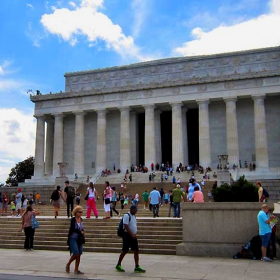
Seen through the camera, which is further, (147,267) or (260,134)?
(260,134)

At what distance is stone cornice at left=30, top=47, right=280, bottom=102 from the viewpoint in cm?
5031

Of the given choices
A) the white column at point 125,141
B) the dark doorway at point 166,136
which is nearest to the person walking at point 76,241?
the white column at point 125,141

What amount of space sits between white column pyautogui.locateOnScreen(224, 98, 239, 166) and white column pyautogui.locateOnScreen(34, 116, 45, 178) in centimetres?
2484

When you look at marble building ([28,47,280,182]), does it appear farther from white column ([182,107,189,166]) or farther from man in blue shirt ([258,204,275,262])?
man in blue shirt ([258,204,275,262])

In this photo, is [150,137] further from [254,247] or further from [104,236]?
[254,247]

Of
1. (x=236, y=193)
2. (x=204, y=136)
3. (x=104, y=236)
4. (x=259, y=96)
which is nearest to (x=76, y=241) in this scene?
(x=104, y=236)

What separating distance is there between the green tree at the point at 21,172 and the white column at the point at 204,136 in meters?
38.8

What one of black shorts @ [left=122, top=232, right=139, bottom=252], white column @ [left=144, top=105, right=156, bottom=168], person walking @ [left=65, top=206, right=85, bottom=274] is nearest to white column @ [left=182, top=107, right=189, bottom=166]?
white column @ [left=144, top=105, right=156, bottom=168]

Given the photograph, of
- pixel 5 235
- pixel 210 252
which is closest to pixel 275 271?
pixel 210 252

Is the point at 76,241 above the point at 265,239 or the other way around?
above

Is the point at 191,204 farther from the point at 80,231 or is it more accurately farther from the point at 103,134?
the point at 103,134

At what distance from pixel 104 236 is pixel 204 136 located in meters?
32.2

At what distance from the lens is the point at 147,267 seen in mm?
11922

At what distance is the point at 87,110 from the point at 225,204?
4058 centimetres
